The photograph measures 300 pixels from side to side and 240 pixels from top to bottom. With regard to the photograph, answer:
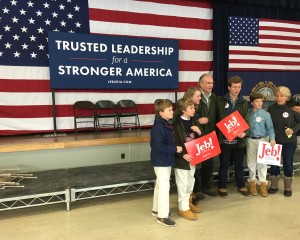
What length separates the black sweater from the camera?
3598 millimetres

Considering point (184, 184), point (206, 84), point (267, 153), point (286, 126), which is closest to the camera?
point (184, 184)

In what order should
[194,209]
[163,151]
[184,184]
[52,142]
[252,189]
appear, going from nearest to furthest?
[163,151]
[184,184]
[194,209]
[252,189]
[52,142]

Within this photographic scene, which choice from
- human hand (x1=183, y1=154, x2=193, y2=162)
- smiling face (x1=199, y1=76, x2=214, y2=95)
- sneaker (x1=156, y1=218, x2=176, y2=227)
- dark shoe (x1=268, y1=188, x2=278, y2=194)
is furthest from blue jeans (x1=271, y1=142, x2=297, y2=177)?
sneaker (x1=156, y1=218, x2=176, y2=227)

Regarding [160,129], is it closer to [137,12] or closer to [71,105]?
[71,105]

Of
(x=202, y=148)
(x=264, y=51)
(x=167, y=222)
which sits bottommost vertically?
(x=167, y=222)

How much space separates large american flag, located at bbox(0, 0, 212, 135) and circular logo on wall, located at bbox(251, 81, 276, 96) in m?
1.78

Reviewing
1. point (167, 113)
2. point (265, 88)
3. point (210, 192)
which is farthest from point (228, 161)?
point (265, 88)

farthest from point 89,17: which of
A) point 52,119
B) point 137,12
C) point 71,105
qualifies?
point 52,119

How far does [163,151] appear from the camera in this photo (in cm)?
274

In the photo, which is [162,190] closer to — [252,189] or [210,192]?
[210,192]

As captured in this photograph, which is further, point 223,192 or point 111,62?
point 111,62

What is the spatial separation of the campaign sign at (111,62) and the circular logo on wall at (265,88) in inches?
87.1

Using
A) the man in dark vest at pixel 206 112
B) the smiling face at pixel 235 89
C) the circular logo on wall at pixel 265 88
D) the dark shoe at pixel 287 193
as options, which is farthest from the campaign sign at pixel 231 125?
the circular logo on wall at pixel 265 88

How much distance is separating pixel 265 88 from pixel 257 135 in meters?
3.85
